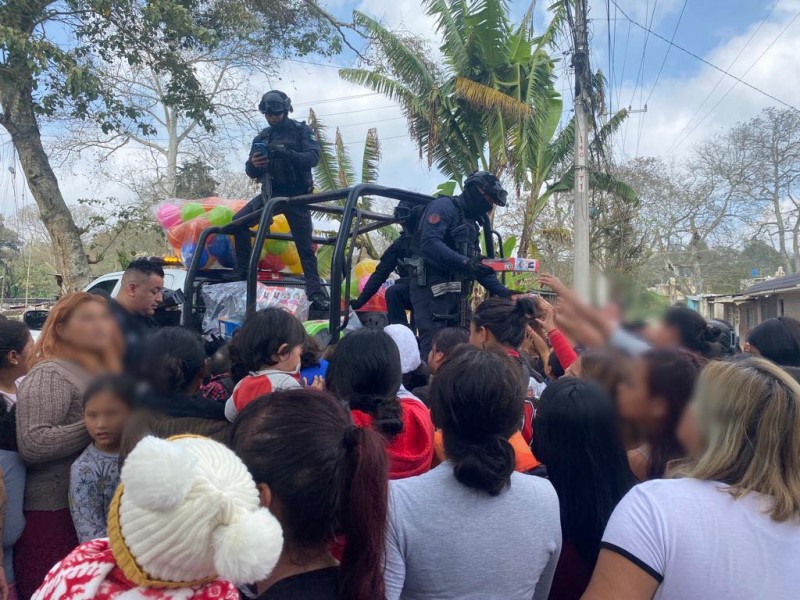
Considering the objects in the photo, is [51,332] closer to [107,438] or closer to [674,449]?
[107,438]

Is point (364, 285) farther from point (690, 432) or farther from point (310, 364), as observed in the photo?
point (690, 432)

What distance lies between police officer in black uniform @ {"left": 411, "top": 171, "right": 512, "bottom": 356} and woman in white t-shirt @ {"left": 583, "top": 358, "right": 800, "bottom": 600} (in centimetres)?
231

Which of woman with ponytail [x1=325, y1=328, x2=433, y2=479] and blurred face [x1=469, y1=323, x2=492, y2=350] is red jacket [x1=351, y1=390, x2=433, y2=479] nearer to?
woman with ponytail [x1=325, y1=328, x2=433, y2=479]

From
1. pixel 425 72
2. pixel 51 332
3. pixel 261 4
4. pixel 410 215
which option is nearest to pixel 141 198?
pixel 425 72

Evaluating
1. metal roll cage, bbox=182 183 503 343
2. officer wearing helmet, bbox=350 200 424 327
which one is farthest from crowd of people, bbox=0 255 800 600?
officer wearing helmet, bbox=350 200 424 327

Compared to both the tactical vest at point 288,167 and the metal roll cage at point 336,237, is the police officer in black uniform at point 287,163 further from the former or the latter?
the metal roll cage at point 336,237

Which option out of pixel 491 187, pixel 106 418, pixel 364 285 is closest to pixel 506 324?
pixel 491 187

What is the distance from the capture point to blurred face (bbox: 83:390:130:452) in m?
1.19

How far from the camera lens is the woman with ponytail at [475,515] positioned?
5.40 feet

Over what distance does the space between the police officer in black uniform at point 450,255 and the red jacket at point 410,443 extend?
1664mm

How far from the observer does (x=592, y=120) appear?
2.08 m

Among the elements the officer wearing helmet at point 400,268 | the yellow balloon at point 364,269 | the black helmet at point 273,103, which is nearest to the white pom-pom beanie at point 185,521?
the officer wearing helmet at point 400,268

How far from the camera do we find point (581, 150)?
6.15 feet

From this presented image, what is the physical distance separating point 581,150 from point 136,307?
1.31 metres
